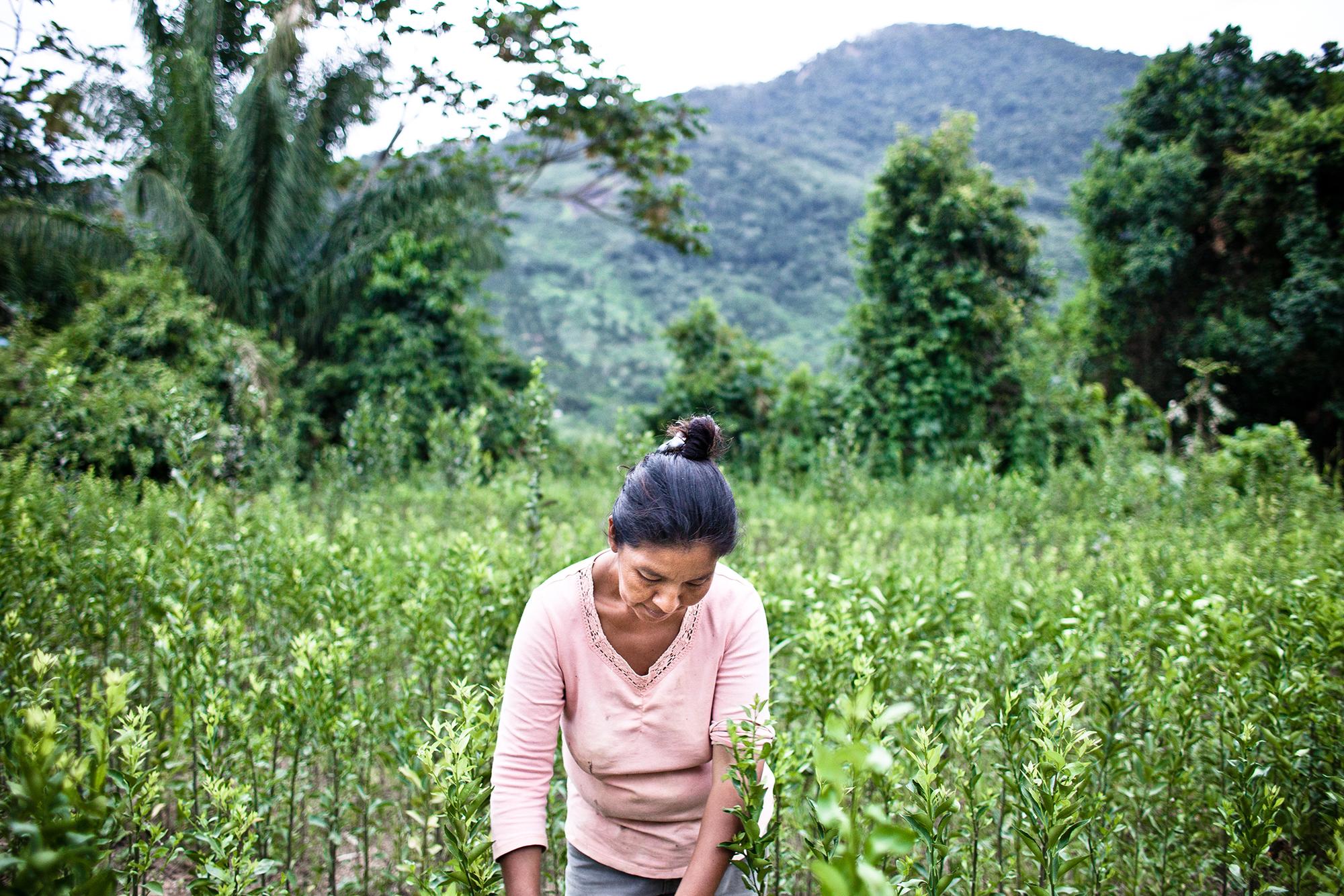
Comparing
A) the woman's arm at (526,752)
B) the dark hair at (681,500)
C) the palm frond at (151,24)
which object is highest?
the palm frond at (151,24)

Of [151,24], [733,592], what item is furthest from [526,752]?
[151,24]

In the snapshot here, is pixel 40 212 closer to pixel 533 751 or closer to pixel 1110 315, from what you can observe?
pixel 533 751

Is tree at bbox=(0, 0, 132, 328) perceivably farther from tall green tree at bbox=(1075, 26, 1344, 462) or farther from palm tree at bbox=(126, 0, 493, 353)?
tall green tree at bbox=(1075, 26, 1344, 462)

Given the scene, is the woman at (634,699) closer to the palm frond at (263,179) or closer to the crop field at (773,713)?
the crop field at (773,713)

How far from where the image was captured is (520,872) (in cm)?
161

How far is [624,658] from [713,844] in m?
0.43

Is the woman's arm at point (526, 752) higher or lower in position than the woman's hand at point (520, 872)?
higher

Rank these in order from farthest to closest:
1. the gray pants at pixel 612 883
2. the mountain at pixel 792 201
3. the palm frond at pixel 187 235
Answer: the mountain at pixel 792 201 < the palm frond at pixel 187 235 < the gray pants at pixel 612 883

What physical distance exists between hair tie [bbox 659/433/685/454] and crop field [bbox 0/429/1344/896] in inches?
25.2

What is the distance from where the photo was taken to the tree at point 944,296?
39.1 feet

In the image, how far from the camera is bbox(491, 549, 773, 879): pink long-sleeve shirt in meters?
1.75

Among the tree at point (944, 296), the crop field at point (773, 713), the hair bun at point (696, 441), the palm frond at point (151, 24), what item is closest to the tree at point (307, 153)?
the palm frond at point (151, 24)

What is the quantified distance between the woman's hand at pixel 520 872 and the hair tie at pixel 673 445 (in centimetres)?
89

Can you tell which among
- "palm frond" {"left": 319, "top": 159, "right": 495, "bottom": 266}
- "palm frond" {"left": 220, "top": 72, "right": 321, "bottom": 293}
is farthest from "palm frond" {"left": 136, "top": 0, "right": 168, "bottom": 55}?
"palm frond" {"left": 319, "top": 159, "right": 495, "bottom": 266}
